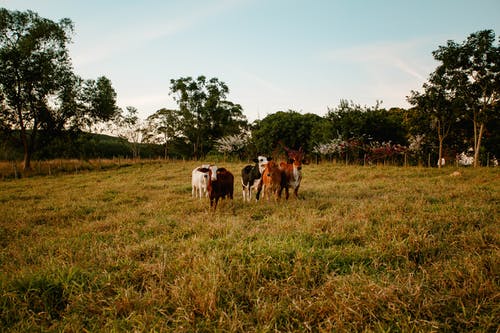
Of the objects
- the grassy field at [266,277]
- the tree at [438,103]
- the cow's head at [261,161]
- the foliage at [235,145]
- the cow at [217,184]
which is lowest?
the grassy field at [266,277]

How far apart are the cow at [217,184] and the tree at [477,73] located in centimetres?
2086

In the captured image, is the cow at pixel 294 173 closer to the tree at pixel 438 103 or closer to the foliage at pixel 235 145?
the tree at pixel 438 103

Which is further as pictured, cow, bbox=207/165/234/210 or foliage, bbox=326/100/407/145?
foliage, bbox=326/100/407/145

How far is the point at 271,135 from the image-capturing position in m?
29.4

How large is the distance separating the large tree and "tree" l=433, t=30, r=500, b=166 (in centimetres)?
3154

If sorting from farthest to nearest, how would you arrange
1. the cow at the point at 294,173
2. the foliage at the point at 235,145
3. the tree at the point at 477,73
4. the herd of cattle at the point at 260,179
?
the foliage at the point at 235,145 → the tree at the point at 477,73 → the cow at the point at 294,173 → the herd of cattle at the point at 260,179

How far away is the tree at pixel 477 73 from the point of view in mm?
18953

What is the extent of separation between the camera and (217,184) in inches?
274

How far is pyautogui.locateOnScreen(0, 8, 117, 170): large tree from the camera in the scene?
2155 cm

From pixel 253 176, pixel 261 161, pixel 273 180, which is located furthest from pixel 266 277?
pixel 261 161

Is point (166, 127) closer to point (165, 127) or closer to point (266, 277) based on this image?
point (165, 127)

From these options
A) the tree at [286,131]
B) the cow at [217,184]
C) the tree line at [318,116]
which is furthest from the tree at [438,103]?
the cow at [217,184]

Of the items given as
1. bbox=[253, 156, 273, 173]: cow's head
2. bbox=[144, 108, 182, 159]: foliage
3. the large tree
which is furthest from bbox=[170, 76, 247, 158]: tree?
bbox=[253, 156, 273, 173]: cow's head

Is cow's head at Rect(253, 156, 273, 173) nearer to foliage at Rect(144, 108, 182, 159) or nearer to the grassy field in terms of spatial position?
the grassy field
